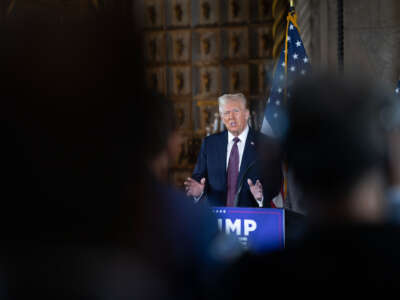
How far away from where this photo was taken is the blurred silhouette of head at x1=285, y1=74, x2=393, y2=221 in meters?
0.72

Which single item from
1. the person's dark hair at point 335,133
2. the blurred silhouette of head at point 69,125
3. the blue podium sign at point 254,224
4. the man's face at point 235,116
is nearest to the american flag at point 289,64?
the man's face at point 235,116

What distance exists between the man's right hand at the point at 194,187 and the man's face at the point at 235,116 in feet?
1.97

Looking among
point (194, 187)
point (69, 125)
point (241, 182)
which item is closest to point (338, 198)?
point (69, 125)

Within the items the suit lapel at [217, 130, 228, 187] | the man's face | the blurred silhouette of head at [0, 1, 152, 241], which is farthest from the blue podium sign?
the blurred silhouette of head at [0, 1, 152, 241]

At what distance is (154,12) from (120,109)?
17.1ft

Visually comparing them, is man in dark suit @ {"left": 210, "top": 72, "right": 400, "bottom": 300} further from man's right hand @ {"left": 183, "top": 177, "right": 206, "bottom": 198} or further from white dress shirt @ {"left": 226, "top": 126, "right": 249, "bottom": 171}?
white dress shirt @ {"left": 226, "top": 126, "right": 249, "bottom": 171}

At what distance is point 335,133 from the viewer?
2.39 feet

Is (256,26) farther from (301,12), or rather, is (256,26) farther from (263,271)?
(263,271)

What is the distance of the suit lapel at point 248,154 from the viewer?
3.08 meters

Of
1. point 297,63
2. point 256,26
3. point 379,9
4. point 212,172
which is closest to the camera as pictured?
point 212,172

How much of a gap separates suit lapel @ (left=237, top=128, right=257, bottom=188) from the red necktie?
0.15ft

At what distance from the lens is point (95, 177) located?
668 millimetres

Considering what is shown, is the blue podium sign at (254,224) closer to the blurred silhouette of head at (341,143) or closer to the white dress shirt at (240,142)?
the white dress shirt at (240,142)

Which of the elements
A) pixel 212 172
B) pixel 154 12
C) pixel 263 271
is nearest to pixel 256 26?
pixel 154 12
